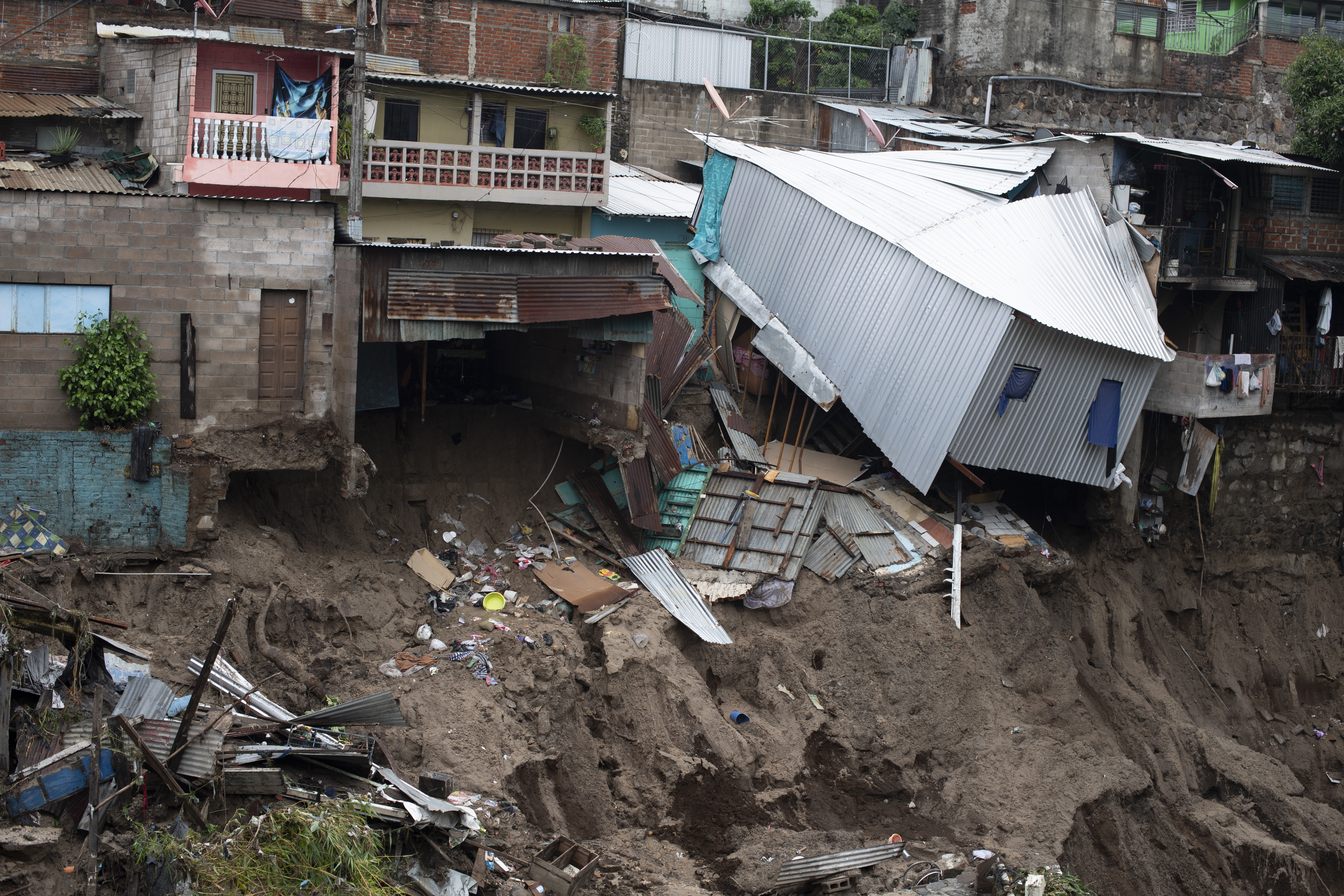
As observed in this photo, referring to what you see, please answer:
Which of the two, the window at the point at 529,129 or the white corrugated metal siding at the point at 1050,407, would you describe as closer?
the white corrugated metal siding at the point at 1050,407

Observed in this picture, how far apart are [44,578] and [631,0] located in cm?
2016

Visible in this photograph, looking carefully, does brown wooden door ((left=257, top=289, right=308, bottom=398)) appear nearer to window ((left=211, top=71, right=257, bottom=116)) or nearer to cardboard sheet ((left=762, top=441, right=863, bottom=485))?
window ((left=211, top=71, right=257, bottom=116))

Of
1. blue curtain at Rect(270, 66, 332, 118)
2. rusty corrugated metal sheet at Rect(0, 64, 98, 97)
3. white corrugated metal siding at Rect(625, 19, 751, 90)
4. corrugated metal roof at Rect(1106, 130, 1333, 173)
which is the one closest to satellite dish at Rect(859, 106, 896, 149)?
white corrugated metal siding at Rect(625, 19, 751, 90)

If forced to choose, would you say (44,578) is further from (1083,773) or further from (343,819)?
(1083,773)

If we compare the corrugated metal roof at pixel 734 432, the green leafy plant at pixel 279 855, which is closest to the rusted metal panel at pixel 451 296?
the corrugated metal roof at pixel 734 432

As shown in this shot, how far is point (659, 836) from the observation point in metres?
14.1

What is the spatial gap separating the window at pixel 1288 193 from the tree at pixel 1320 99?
23.1 inches

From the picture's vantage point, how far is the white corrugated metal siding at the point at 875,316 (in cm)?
1848

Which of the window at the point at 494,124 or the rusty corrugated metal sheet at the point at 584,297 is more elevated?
the window at the point at 494,124

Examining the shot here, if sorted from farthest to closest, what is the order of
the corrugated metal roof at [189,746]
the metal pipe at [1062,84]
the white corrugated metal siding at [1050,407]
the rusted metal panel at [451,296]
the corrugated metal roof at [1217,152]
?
the metal pipe at [1062,84]
the corrugated metal roof at [1217,152]
the white corrugated metal siding at [1050,407]
the rusted metal panel at [451,296]
the corrugated metal roof at [189,746]

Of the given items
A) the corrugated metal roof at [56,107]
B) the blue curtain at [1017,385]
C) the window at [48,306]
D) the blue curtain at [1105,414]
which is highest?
the corrugated metal roof at [56,107]

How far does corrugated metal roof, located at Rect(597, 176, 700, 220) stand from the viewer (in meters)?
22.9

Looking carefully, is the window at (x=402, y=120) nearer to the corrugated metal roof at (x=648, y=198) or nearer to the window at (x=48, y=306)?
the corrugated metal roof at (x=648, y=198)

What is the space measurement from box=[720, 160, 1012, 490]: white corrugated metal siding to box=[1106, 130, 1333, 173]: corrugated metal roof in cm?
322
